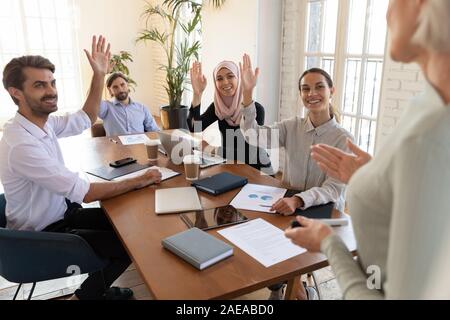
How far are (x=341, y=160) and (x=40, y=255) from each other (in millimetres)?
1281

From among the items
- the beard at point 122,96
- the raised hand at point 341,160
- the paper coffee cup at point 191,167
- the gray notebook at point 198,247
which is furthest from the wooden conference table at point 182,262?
the beard at point 122,96

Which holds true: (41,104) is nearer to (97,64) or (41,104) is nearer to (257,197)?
(97,64)

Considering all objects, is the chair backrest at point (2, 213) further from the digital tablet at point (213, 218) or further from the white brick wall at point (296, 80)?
the white brick wall at point (296, 80)

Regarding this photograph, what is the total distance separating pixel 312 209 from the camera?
5.00 feet

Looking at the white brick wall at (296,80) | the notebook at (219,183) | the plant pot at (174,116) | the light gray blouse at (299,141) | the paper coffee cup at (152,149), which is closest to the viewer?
the notebook at (219,183)

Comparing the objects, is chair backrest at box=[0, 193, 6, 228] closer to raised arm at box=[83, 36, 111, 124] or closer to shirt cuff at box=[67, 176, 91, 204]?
shirt cuff at box=[67, 176, 91, 204]

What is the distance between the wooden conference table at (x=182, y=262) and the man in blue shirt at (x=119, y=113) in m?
1.81

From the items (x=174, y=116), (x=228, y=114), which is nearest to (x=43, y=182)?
(x=228, y=114)

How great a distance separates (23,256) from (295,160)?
55.0 inches

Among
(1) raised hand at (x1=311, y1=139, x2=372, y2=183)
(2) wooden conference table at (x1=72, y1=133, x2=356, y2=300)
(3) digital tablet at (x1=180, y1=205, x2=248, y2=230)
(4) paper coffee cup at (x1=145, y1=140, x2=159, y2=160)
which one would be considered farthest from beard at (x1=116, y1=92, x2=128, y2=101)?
(1) raised hand at (x1=311, y1=139, x2=372, y2=183)

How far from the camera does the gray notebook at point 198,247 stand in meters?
1.14

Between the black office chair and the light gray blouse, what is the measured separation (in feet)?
3.47

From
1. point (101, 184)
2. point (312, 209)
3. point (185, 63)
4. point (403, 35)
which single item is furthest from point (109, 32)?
point (403, 35)
